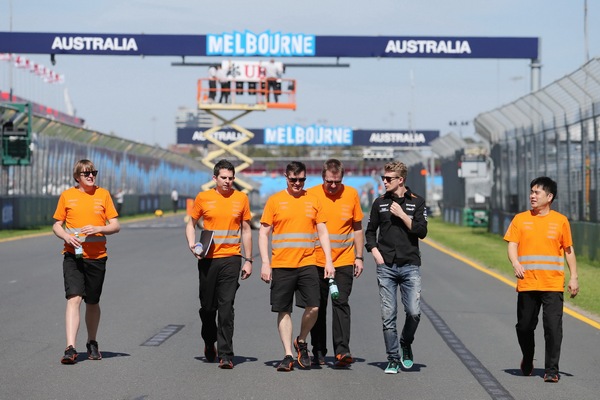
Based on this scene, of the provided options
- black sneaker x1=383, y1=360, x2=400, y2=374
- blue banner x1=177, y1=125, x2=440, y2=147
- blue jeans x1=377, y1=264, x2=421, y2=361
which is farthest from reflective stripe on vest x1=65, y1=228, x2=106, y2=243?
blue banner x1=177, y1=125, x2=440, y2=147

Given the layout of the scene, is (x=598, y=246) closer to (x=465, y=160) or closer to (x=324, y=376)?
(x=324, y=376)

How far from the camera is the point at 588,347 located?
1076cm

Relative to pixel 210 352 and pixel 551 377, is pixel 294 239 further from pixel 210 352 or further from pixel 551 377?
pixel 551 377

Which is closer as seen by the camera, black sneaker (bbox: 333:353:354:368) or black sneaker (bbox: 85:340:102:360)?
black sneaker (bbox: 333:353:354:368)

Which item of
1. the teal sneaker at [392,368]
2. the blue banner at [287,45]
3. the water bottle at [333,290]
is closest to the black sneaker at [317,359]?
the water bottle at [333,290]

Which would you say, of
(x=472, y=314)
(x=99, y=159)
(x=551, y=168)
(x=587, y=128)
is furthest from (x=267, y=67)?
(x=472, y=314)

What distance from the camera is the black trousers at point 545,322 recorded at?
8797mm

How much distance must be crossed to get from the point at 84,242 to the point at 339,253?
2.06 metres

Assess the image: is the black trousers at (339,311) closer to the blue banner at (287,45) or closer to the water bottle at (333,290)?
the water bottle at (333,290)

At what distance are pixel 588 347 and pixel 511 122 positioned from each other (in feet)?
74.1

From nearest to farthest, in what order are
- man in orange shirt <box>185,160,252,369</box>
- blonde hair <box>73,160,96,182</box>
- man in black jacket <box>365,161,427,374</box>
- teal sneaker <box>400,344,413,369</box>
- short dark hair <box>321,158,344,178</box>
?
man in black jacket <box>365,161,427,374</box> < teal sneaker <box>400,344,413,369</box> < short dark hair <box>321,158,344,178</box> < man in orange shirt <box>185,160,252,369</box> < blonde hair <box>73,160,96,182</box>

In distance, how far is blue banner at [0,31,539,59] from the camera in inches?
1449

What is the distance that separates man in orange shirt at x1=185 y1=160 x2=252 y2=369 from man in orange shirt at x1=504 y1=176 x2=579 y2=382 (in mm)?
2142

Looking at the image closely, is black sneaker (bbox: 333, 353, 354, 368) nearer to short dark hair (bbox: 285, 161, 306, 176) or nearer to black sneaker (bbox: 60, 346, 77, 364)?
short dark hair (bbox: 285, 161, 306, 176)
